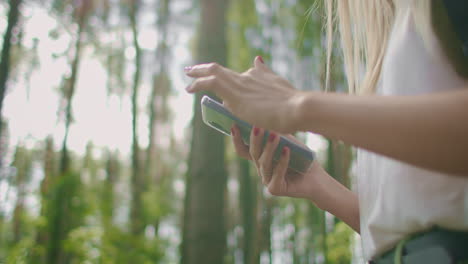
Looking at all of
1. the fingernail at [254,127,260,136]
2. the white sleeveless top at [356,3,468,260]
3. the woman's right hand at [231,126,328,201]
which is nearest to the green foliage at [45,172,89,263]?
the woman's right hand at [231,126,328,201]

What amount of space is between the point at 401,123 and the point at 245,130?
498 mm

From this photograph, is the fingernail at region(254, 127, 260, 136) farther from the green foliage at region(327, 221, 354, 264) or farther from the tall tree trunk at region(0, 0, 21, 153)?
the tall tree trunk at region(0, 0, 21, 153)

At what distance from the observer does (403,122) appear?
2.16 feet

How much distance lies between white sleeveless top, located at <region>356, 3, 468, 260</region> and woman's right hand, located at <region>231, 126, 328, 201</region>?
27 cm

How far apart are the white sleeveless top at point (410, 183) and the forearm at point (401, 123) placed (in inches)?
3.2

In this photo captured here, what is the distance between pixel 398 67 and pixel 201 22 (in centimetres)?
512

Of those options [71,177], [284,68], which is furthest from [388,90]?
[284,68]

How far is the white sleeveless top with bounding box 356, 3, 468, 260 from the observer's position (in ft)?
2.40

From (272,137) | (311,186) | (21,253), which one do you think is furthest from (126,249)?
(272,137)

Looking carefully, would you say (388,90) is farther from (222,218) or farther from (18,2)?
(18,2)

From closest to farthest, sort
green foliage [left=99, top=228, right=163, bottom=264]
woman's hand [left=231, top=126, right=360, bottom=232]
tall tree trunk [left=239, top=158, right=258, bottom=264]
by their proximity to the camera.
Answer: woman's hand [left=231, top=126, right=360, bottom=232] < green foliage [left=99, top=228, right=163, bottom=264] < tall tree trunk [left=239, top=158, right=258, bottom=264]

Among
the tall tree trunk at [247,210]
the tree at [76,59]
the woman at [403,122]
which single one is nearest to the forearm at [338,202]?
the woman at [403,122]

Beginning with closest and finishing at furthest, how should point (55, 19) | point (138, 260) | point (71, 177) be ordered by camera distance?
1. point (71, 177)
2. point (138, 260)
3. point (55, 19)

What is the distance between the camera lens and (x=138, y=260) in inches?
279
